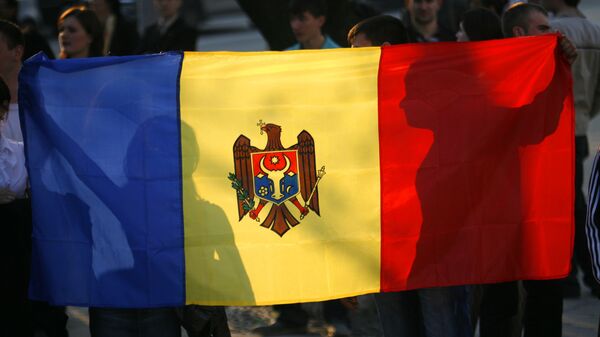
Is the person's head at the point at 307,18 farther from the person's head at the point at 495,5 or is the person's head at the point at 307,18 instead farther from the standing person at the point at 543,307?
the standing person at the point at 543,307

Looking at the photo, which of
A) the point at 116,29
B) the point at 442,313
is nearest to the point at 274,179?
the point at 442,313

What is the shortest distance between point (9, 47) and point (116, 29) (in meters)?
3.21

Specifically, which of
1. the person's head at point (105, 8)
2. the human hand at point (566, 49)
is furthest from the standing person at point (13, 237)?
the person's head at point (105, 8)

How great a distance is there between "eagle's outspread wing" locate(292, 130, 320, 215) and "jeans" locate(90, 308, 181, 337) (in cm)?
77

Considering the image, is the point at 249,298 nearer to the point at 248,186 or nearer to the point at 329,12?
the point at 248,186

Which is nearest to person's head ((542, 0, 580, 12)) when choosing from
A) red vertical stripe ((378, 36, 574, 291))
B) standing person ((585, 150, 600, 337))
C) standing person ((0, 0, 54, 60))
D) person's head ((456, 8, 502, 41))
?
person's head ((456, 8, 502, 41))

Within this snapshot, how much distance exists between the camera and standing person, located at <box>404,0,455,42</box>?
798cm

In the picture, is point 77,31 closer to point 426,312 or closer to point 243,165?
point 243,165

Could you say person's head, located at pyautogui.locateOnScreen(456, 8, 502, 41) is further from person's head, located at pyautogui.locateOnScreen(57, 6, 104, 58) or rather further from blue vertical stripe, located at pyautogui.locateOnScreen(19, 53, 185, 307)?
person's head, located at pyautogui.locateOnScreen(57, 6, 104, 58)

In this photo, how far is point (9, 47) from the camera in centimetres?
604

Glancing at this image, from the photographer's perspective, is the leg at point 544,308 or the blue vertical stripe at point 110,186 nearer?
the blue vertical stripe at point 110,186

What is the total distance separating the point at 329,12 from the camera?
31.3 ft

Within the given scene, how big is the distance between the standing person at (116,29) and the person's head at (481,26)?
320 cm

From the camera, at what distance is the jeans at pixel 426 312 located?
5.30 meters
